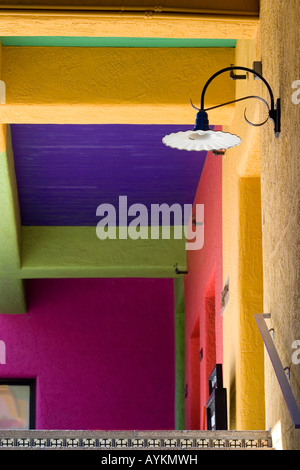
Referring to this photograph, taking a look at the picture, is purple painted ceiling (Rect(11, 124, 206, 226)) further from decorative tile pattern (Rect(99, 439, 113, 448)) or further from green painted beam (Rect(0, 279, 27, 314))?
decorative tile pattern (Rect(99, 439, 113, 448))

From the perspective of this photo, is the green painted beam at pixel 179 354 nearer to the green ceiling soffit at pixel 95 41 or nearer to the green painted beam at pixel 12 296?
the green painted beam at pixel 12 296

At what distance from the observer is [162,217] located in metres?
9.77

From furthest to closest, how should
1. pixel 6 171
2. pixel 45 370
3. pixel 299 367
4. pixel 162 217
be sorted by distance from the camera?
1. pixel 45 370
2. pixel 162 217
3. pixel 6 171
4. pixel 299 367

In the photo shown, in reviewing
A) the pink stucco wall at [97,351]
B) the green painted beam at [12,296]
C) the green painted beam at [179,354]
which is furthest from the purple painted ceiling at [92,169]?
the pink stucco wall at [97,351]

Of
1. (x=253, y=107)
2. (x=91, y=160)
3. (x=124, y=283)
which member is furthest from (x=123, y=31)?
(x=124, y=283)

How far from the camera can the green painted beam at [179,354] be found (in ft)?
35.5

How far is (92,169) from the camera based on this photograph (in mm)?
8500

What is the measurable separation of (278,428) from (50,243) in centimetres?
631

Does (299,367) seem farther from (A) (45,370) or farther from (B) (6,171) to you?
(A) (45,370)

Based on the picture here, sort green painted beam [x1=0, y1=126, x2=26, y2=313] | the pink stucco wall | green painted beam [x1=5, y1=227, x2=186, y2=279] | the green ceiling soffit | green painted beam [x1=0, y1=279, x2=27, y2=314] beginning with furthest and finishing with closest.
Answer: the pink stucco wall, green painted beam [x1=0, y1=279, x2=27, y2=314], green painted beam [x1=5, y1=227, x2=186, y2=279], green painted beam [x1=0, y1=126, x2=26, y2=313], the green ceiling soffit

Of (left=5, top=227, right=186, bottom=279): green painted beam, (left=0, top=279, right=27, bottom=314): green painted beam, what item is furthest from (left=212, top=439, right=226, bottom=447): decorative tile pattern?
(left=0, top=279, right=27, bottom=314): green painted beam

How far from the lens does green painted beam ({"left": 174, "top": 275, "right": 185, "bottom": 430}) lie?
426 inches

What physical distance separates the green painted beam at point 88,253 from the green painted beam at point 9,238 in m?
0.21

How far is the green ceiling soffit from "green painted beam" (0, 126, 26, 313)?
1010mm
